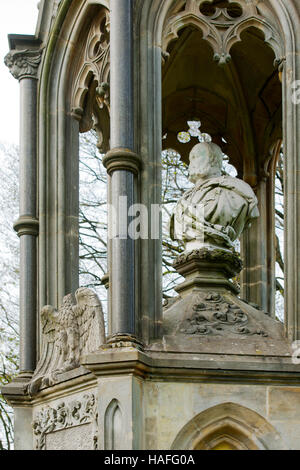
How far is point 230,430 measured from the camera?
1174 centimetres

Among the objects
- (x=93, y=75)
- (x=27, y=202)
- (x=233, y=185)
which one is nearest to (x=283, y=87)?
(x=233, y=185)

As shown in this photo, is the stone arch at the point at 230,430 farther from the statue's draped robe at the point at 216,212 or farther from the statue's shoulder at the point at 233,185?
the statue's shoulder at the point at 233,185

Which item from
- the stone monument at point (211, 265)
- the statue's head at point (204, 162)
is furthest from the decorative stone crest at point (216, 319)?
the statue's head at point (204, 162)

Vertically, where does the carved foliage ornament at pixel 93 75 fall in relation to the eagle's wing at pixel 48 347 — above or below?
above

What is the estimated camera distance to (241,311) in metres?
12.5

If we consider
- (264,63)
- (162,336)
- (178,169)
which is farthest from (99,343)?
(178,169)

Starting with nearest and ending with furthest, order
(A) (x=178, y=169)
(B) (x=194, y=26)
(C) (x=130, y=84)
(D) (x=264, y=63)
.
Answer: (C) (x=130, y=84) < (B) (x=194, y=26) < (D) (x=264, y=63) < (A) (x=178, y=169)

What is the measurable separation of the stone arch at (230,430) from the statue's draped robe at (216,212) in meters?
1.96

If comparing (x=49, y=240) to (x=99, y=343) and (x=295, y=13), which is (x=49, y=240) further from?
(x=295, y=13)

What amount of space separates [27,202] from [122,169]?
2.04 metres

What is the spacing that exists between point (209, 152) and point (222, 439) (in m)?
3.16

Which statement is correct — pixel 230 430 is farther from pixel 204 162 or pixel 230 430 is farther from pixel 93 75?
pixel 93 75

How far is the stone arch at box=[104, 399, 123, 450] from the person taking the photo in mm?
11266

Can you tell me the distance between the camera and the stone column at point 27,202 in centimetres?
1353
